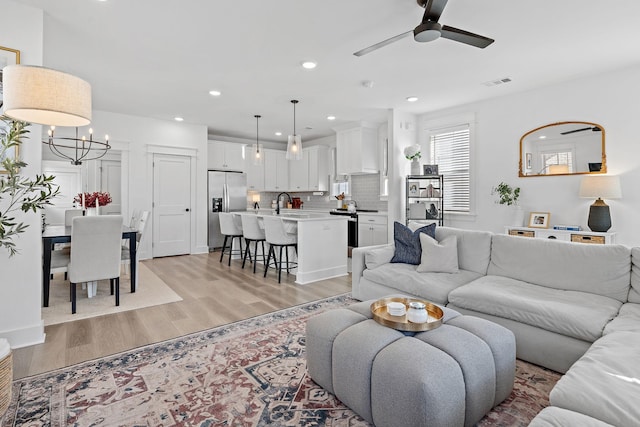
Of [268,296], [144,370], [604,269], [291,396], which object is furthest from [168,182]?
[604,269]

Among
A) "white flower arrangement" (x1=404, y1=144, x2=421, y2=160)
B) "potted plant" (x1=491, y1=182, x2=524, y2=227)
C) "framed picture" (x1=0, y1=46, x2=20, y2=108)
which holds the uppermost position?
"framed picture" (x1=0, y1=46, x2=20, y2=108)

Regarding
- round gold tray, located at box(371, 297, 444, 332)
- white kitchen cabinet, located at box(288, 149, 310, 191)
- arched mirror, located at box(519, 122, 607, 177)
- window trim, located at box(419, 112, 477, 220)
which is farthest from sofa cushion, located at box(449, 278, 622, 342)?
white kitchen cabinet, located at box(288, 149, 310, 191)

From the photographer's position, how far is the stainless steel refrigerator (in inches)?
280

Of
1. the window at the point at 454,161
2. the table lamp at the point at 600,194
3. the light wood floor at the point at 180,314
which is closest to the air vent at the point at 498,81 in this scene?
the window at the point at 454,161

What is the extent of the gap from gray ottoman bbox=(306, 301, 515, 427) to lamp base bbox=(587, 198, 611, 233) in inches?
122

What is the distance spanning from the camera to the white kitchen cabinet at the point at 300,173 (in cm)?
827

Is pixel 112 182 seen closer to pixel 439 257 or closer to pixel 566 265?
pixel 439 257

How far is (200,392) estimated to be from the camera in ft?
6.51

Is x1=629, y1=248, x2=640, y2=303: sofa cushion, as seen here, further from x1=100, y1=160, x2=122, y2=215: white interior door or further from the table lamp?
x1=100, y1=160, x2=122, y2=215: white interior door

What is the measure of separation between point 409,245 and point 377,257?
364 millimetres

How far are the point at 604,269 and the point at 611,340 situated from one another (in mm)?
978

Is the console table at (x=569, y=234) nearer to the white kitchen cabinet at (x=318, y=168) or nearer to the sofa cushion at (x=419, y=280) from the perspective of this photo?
the sofa cushion at (x=419, y=280)

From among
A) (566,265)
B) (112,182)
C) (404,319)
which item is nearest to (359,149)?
(566,265)

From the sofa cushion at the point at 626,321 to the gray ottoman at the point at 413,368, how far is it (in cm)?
65
